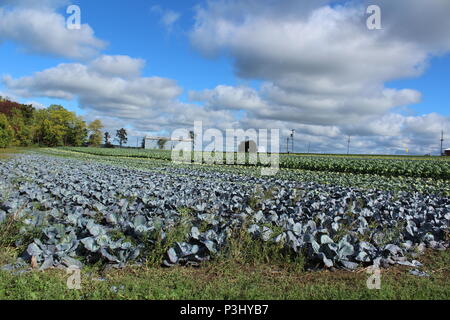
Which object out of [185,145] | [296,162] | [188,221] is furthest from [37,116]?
[188,221]

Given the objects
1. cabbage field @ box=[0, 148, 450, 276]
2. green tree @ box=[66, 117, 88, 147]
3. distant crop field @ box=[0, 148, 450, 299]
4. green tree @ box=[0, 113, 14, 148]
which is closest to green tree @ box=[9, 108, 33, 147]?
green tree @ box=[66, 117, 88, 147]

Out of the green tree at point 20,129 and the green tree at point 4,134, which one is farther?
the green tree at point 20,129

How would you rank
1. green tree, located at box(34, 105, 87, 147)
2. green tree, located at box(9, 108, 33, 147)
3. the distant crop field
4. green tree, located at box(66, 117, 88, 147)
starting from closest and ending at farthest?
the distant crop field < green tree, located at box(9, 108, 33, 147) < green tree, located at box(34, 105, 87, 147) < green tree, located at box(66, 117, 88, 147)

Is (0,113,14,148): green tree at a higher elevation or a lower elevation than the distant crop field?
higher

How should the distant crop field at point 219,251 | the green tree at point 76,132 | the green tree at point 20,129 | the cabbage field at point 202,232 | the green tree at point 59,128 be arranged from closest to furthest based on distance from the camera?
the distant crop field at point 219,251 < the cabbage field at point 202,232 < the green tree at point 20,129 < the green tree at point 59,128 < the green tree at point 76,132

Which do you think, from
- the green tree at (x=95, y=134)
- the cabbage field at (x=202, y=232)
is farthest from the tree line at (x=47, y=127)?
the cabbage field at (x=202, y=232)

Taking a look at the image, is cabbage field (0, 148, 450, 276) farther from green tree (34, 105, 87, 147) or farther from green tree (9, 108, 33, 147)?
green tree (34, 105, 87, 147)

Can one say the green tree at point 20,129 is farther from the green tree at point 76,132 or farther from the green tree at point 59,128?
the green tree at point 76,132

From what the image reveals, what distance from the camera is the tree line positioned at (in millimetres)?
75250

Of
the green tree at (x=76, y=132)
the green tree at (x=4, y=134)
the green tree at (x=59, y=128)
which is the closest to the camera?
the green tree at (x=4, y=134)

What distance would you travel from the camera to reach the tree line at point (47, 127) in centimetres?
7525

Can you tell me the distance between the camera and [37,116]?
8700cm
